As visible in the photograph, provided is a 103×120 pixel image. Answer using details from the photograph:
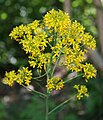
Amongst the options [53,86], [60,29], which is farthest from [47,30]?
[53,86]

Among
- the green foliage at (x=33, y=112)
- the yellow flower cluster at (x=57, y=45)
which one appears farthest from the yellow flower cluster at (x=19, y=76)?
the green foliage at (x=33, y=112)

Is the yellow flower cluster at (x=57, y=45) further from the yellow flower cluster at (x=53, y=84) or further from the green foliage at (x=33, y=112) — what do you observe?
the green foliage at (x=33, y=112)

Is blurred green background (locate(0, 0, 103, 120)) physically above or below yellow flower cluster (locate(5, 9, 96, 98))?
above

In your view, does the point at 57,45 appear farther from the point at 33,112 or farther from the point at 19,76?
the point at 33,112

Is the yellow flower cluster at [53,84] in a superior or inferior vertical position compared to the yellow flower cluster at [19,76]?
inferior

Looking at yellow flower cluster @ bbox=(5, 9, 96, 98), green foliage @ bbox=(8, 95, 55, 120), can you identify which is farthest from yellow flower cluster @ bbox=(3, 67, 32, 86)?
green foliage @ bbox=(8, 95, 55, 120)

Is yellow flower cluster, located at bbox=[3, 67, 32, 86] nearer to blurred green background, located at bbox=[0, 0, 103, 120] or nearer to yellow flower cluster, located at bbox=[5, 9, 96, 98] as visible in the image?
yellow flower cluster, located at bbox=[5, 9, 96, 98]

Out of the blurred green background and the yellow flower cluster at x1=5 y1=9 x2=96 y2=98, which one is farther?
the blurred green background

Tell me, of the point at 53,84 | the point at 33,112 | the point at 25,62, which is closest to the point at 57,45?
the point at 53,84

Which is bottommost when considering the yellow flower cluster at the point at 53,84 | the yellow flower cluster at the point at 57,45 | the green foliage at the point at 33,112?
the yellow flower cluster at the point at 53,84
